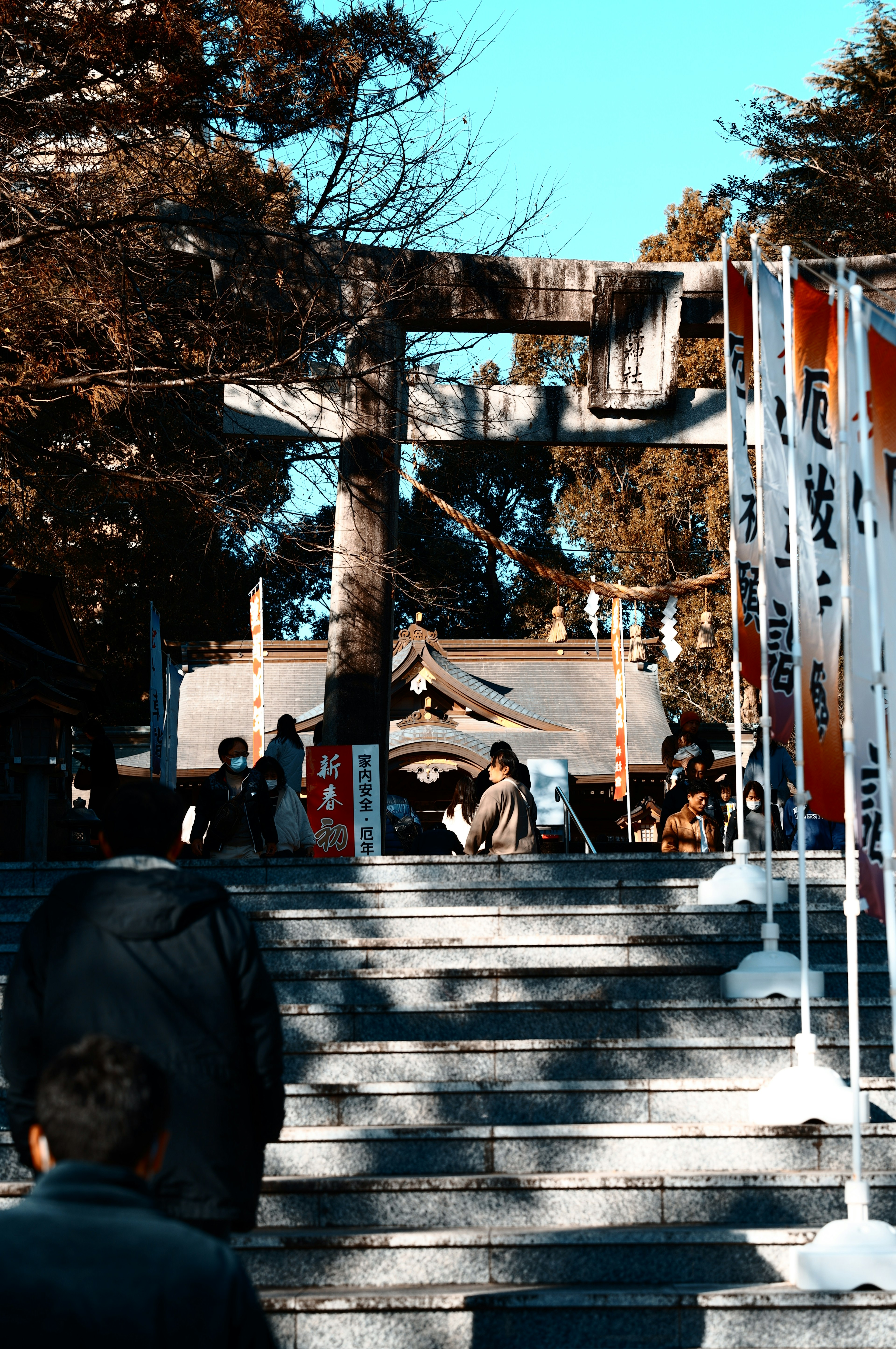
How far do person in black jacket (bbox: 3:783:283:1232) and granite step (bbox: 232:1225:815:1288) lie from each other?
1495 mm

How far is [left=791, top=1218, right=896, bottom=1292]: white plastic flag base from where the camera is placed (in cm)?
421

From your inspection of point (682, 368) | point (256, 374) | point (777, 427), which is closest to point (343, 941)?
point (777, 427)

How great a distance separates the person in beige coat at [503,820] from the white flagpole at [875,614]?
4.35m

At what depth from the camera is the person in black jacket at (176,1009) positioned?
9.78ft

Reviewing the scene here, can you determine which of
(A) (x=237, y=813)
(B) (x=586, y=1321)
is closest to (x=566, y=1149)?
(B) (x=586, y=1321)

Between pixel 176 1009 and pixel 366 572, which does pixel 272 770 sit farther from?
pixel 176 1009

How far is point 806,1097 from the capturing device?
5.07 m

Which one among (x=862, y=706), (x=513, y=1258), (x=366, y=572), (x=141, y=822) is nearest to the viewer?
(x=141, y=822)

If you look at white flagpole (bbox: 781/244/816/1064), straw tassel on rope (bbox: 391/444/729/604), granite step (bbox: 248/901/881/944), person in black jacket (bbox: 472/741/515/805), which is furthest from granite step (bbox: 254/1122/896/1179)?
straw tassel on rope (bbox: 391/444/729/604)

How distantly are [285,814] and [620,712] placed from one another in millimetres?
11569

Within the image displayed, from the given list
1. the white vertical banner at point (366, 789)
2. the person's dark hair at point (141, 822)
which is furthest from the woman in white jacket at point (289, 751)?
the person's dark hair at point (141, 822)

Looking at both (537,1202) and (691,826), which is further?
(691,826)

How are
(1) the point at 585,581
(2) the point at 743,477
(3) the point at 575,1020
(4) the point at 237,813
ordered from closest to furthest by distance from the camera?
(3) the point at 575,1020 < (2) the point at 743,477 < (4) the point at 237,813 < (1) the point at 585,581

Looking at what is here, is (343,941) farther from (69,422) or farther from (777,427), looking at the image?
(69,422)
